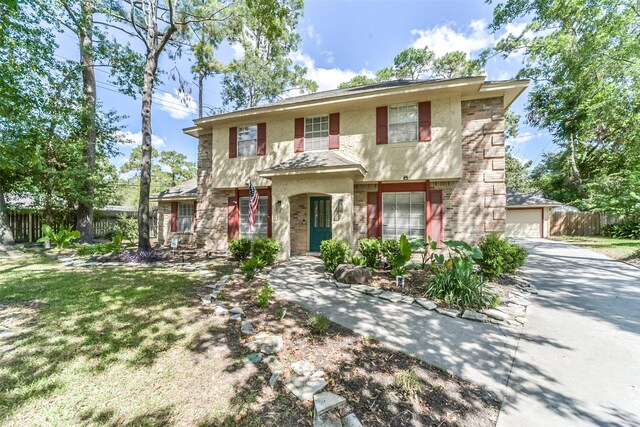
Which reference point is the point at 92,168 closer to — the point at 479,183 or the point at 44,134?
the point at 44,134

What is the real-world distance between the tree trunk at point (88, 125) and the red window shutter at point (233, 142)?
763 centimetres

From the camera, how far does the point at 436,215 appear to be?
8422 millimetres

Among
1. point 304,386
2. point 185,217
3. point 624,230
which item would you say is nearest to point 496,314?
point 304,386

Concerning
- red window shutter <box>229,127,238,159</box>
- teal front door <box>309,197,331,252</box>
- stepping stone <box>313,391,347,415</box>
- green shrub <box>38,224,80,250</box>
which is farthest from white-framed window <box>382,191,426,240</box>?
green shrub <box>38,224,80,250</box>

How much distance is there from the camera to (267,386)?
2562 mm

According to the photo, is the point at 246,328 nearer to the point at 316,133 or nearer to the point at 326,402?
the point at 326,402

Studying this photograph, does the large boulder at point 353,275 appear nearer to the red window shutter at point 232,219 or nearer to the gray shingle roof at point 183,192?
the red window shutter at point 232,219

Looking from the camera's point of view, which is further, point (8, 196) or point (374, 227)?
point (8, 196)

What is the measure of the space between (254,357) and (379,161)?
728cm

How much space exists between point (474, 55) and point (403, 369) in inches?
748

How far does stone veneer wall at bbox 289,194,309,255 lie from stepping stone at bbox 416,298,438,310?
18.7ft

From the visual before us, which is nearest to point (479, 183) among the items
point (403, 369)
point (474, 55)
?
point (403, 369)

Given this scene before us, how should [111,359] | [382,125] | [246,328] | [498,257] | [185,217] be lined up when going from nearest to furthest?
[111,359] → [246,328] → [498,257] → [382,125] → [185,217]

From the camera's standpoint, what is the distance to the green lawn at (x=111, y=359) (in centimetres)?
224
